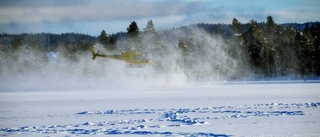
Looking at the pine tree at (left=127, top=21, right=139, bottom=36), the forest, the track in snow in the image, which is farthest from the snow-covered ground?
the forest

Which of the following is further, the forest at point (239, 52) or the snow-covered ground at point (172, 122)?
the forest at point (239, 52)

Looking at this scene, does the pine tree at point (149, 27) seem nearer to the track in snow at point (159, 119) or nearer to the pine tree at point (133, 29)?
the pine tree at point (133, 29)

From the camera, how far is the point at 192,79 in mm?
72250

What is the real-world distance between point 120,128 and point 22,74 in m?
65.4

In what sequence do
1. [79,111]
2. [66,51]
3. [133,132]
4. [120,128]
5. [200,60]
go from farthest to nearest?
[66,51]
[200,60]
[79,111]
[120,128]
[133,132]

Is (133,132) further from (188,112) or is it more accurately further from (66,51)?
(66,51)

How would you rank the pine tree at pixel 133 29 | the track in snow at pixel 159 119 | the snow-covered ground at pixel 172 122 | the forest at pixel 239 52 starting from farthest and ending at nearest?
1. the forest at pixel 239 52
2. the pine tree at pixel 133 29
3. the track in snow at pixel 159 119
4. the snow-covered ground at pixel 172 122

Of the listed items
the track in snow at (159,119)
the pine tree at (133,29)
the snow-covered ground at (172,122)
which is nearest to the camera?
the snow-covered ground at (172,122)

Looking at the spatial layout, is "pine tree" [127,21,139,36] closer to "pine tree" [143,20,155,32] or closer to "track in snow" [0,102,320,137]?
"pine tree" [143,20,155,32]

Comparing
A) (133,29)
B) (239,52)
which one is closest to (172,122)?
(133,29)

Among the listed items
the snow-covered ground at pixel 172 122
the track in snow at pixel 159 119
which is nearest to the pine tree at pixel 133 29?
the snow-covered ground at pixel 172 122

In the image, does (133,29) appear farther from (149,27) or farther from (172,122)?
(172,122)

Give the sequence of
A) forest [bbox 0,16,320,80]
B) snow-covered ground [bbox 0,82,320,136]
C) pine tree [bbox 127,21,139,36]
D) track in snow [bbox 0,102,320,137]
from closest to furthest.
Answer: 1. snow-covered ground [bbox 0,82,320,136]
2. track in snow [bbox 0,102,320,137]
3. pine tree [bbox 127,21,139,36]
4. forest [bbox 0,16,320,80]

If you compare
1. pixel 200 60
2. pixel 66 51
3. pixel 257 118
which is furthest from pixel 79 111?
pixel 66 51
